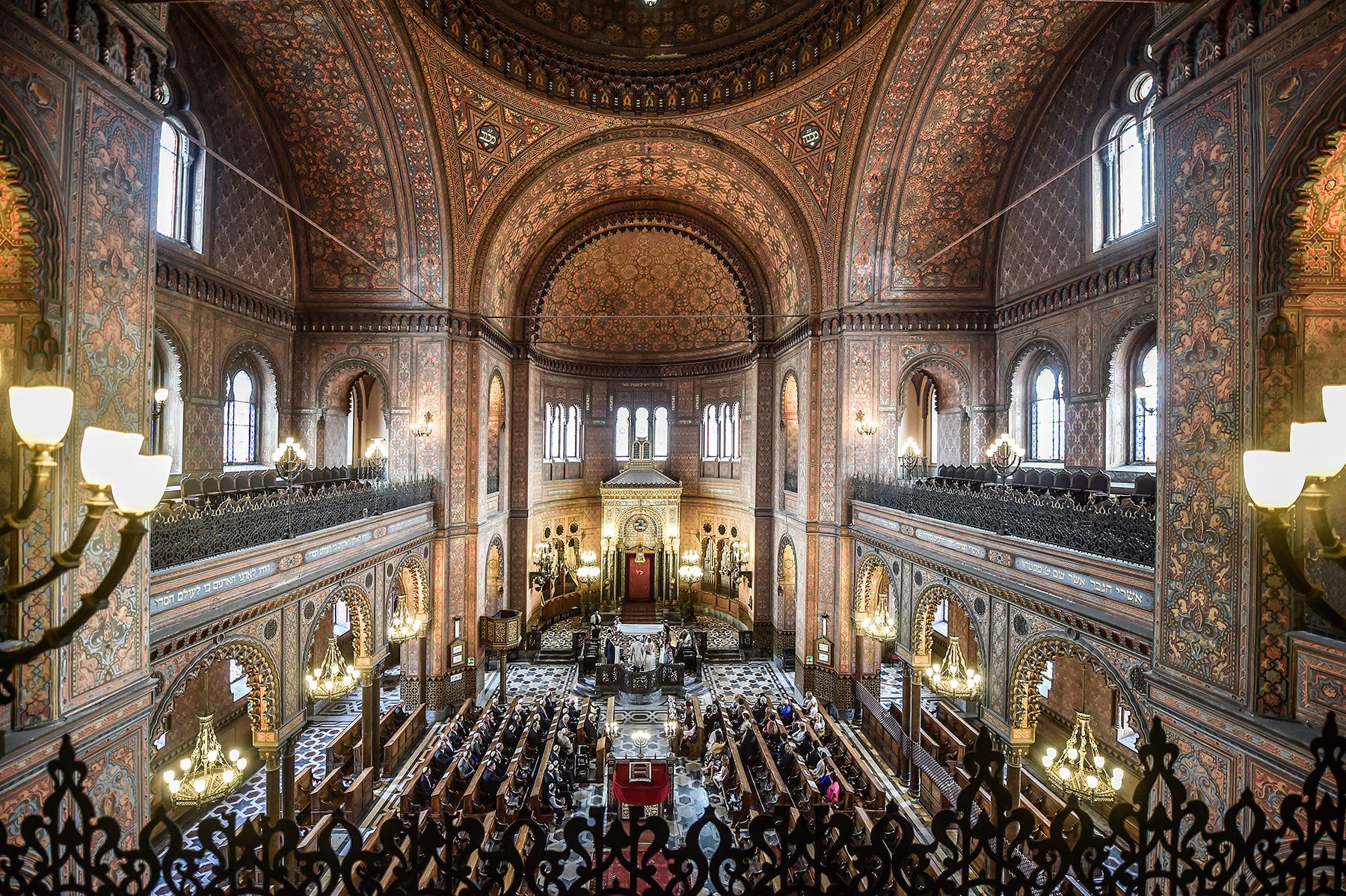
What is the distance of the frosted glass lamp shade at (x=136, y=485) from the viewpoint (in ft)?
9.77

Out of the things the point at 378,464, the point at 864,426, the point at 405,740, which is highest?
the point at 864,426

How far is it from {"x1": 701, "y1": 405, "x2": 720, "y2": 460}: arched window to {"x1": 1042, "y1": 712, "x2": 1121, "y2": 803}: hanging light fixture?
16.5m

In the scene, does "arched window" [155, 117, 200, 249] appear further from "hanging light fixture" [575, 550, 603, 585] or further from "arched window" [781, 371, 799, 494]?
"arched window" [781, 371, 799, 494]

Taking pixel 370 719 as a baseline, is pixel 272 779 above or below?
above

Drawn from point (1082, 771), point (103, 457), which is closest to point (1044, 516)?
point (1082, 771)

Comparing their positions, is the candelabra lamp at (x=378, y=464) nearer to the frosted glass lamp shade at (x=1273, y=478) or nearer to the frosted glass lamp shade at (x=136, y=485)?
the frosted glass lamp shade at (x=136, y=485)

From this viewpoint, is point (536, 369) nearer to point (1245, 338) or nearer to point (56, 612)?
point (56, 612)

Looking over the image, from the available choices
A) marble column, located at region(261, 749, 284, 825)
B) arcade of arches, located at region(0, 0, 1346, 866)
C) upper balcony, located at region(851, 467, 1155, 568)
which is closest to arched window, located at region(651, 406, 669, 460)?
arcade of arches, located at region(0, 0, 1346, 866)

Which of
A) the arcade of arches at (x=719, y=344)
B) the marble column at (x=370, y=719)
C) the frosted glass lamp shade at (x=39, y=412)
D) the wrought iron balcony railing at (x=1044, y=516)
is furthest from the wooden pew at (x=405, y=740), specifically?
the frosted glass lamp shade at (x=39, y=412)

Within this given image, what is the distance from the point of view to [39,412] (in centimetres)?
305

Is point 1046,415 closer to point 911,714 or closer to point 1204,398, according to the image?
point 911,714

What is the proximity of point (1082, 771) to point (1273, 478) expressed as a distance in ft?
21.8

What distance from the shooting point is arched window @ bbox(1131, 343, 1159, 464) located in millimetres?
12188

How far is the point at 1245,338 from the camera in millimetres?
5332
